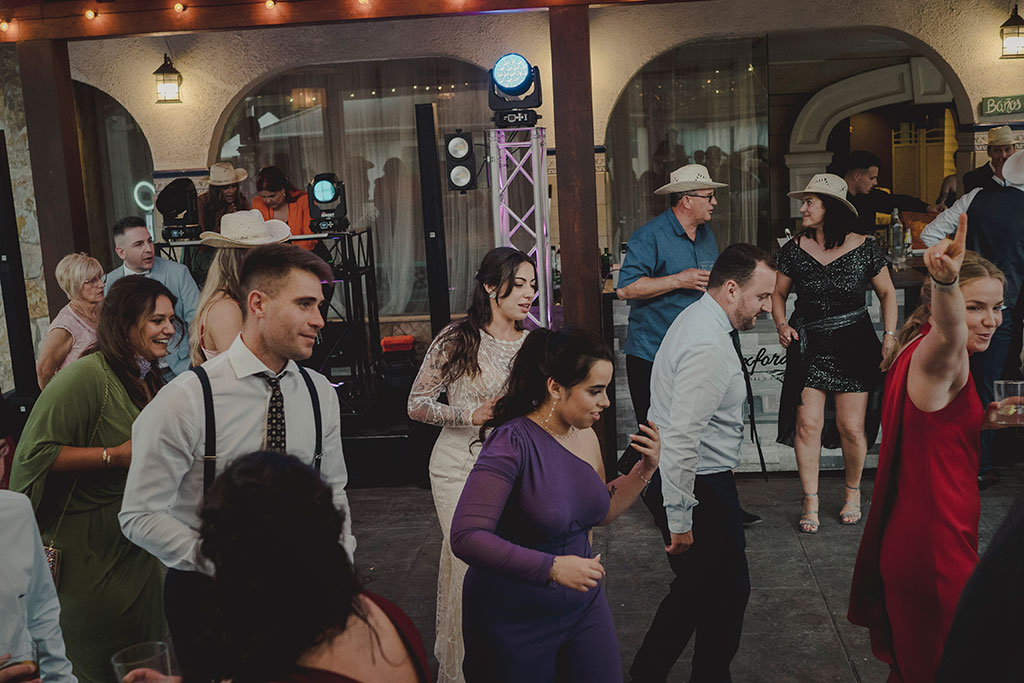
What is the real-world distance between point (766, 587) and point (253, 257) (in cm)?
268

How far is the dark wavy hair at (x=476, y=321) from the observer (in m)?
3.28

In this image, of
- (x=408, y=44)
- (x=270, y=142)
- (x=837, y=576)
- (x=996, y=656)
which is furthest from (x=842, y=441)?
(x=270, y=142)

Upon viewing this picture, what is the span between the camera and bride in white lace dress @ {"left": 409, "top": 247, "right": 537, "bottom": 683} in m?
3.10

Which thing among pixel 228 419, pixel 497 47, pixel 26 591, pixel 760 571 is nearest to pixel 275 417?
pixel 228 419

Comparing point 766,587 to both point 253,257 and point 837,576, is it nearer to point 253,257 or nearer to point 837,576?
point 837,576

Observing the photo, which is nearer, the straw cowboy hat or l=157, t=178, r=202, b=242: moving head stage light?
the straw cowboy hat

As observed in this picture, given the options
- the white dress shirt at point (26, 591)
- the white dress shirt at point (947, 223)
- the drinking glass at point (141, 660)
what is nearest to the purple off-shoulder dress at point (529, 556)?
the drinking glass at point (141, 660)

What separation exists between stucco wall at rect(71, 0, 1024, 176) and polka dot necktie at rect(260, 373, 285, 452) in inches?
239

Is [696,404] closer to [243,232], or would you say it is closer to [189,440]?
[189,440]

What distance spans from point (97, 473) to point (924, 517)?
6.98ft

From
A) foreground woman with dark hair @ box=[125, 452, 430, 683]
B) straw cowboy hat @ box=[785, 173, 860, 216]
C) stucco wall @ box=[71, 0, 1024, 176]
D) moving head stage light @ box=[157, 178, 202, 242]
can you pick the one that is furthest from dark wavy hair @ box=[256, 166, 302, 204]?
foreground woman with dark hair @ box=[125, 452, 430, 683]

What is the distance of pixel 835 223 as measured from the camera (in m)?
4.61

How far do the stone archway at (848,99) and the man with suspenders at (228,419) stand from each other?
981 centimetres

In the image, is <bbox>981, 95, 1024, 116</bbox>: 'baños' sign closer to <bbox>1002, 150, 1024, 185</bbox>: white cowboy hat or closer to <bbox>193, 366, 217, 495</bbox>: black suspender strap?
<bbox>1002, 150, 1024, 185</bbox>: white cowboy hat
